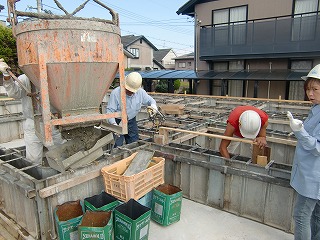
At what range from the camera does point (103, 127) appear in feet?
12.9

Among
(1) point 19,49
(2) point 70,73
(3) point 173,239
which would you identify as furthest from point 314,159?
(1) point 19,49

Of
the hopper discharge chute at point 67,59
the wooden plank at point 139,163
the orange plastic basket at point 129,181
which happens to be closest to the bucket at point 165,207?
the orange plastic basket at point 129,181

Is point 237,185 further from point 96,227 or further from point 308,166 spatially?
point 96,227

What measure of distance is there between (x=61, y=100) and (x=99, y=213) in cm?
145

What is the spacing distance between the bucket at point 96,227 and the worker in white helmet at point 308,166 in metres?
2.09

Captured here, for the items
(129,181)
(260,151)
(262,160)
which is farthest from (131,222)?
(260,151)

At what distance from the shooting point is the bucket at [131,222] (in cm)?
289

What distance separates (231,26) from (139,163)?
13.4m

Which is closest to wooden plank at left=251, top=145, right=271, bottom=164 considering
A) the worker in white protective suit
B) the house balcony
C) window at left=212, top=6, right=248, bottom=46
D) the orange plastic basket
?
the orange plastic basket

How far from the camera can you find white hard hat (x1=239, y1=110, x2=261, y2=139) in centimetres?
383

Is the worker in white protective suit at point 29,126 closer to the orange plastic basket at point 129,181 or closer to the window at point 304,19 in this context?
the orange plastic basket at point 129,181

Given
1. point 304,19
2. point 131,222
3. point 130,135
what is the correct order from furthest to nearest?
point 304,19 < point 130,135 < point 131,222

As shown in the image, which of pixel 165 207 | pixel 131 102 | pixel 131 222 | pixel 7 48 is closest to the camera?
pixel 131 222

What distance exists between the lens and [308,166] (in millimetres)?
2625
